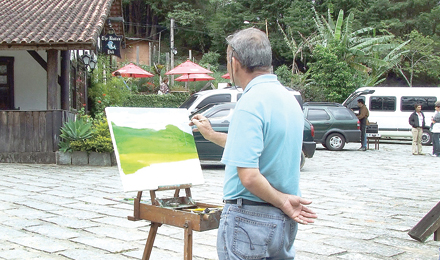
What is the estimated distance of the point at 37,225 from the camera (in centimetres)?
575

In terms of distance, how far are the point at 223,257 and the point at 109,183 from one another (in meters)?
7.16

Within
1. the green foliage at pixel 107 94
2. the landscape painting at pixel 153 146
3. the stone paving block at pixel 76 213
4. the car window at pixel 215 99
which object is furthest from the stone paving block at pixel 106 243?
the green foliage at pixel 107 94

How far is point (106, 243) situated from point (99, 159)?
731 centimetres

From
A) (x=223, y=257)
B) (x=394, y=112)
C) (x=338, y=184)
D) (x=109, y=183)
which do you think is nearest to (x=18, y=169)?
(x=109, y=183)

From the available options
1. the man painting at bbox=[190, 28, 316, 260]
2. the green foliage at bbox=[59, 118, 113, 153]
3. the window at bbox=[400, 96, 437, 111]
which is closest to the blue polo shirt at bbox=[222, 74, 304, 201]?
the man painting at bbox=[190, 28, 316, 260]

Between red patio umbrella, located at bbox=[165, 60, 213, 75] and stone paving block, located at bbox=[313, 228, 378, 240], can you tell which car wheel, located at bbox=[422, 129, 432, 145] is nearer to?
red patio umbrella, located at bbox=[165, 60, 213, 75]

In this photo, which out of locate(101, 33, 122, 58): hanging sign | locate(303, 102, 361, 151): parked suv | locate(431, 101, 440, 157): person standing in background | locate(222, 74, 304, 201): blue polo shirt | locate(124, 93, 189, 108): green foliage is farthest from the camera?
locate(124, 93, 189, 108): green foliage

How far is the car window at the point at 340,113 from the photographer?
17.9m

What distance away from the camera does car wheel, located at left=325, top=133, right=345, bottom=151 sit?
18.0m

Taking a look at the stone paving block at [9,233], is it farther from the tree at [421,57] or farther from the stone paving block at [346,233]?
the tree at [421,57]

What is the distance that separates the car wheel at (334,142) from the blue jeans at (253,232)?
52.5ft

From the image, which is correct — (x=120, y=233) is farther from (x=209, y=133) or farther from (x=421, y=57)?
(x=421, y=57)

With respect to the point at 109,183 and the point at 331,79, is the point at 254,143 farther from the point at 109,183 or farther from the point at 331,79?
the point at 331,79

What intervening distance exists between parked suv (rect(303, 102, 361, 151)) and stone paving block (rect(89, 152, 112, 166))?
318 inches
